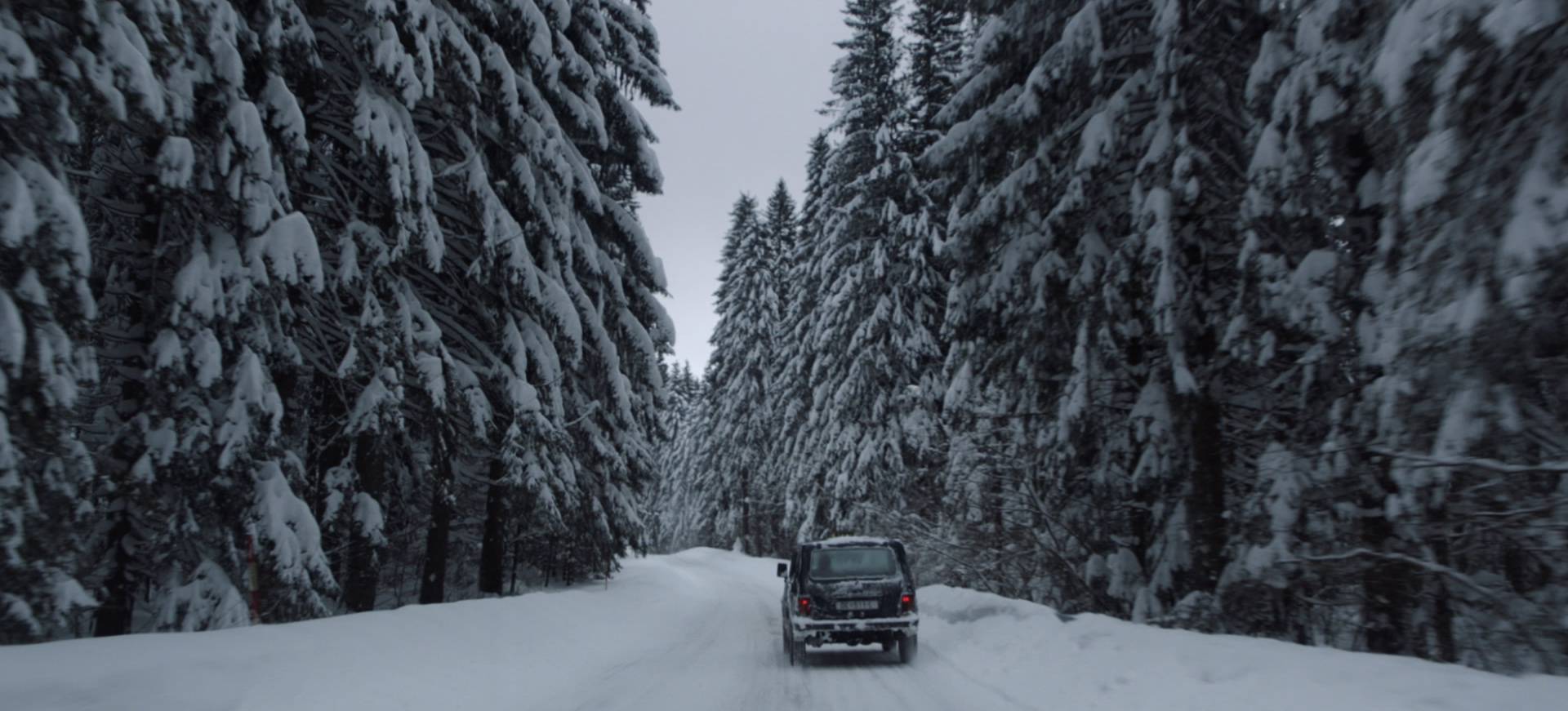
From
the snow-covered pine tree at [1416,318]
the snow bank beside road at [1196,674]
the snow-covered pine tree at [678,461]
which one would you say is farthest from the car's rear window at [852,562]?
the snow-covered pine tree at [678,461]

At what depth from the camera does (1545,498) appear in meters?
6.09

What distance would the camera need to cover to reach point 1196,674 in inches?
299

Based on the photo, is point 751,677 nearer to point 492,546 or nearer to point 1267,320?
point 1267,320

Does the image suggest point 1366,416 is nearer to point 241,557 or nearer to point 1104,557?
point 1104,557

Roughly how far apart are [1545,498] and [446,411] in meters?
12.0

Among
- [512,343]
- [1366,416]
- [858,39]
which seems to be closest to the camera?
[1366,416]

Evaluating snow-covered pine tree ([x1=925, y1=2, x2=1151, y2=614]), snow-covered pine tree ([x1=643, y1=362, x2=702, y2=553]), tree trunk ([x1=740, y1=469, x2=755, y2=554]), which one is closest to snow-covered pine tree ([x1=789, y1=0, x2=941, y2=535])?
snow-covered pine tree ([x1=925, y1=2, x2=1151, y2=614])

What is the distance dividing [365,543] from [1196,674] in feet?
34.5

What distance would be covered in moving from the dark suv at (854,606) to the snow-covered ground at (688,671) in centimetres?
41

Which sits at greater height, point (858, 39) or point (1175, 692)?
point (858, 39)

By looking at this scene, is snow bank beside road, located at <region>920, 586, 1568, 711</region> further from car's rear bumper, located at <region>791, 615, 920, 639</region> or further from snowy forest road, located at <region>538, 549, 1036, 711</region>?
car's rear bumper, located at <region>791, 615, 920, 639</region>

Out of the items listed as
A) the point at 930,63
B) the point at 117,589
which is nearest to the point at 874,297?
the point at 930,63

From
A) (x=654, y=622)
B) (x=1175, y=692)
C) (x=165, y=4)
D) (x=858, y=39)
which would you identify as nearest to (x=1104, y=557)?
(x=1175, y=692)

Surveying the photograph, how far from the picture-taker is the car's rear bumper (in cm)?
1254
